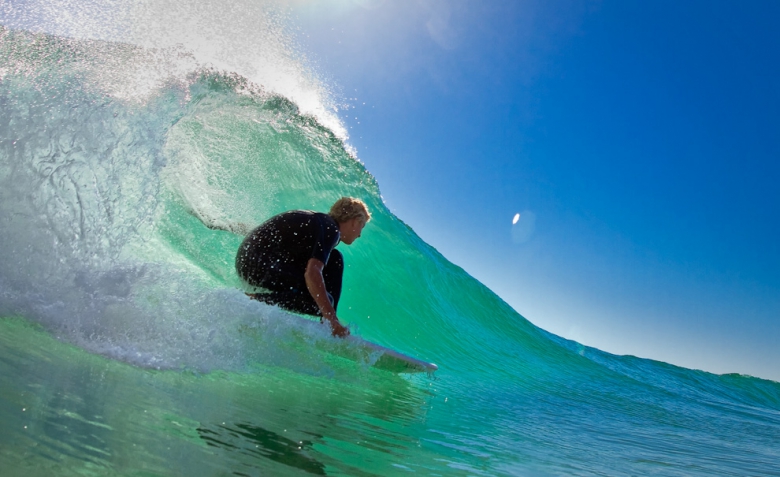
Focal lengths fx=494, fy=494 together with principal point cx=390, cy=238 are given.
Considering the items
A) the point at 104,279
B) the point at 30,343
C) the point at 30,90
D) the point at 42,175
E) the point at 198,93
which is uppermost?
the point at 198,93

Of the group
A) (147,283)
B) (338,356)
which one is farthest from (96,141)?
(338,356)

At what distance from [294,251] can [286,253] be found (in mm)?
65

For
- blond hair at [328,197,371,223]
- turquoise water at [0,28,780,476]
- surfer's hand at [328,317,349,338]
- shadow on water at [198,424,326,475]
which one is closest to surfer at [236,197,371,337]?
blond hair at [328,197,371,223]

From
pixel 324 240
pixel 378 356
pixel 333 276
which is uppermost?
pixel 324 240

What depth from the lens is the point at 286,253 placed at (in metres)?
3.70

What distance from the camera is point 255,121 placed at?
6.92 m

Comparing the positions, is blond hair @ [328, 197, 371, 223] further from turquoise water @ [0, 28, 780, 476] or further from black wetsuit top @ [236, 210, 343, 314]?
turquoise water @ [0, 28, 780, 476]

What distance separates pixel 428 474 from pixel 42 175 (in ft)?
9.54

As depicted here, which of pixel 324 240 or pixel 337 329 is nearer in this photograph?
pixel 337 329

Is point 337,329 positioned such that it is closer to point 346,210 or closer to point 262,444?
point 346,210

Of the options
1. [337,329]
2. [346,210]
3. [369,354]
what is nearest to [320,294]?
[337,329]

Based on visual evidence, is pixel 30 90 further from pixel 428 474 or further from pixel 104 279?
pixel 428 474

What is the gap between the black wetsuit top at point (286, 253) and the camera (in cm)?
358

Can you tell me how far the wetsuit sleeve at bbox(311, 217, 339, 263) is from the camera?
135 inches
